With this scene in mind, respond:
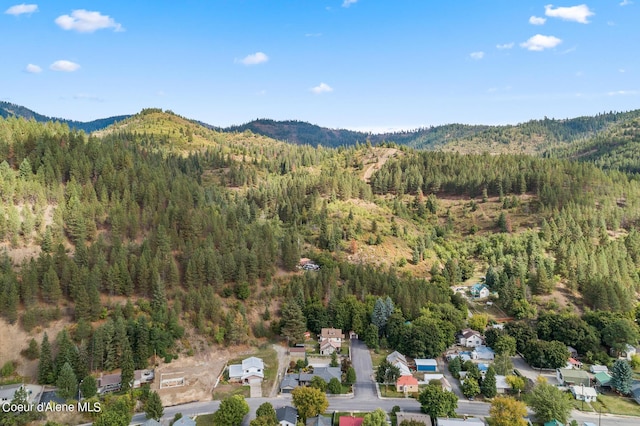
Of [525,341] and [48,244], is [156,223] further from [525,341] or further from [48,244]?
[525,341]

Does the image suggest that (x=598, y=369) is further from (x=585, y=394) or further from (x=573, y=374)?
(x=585, y=394)

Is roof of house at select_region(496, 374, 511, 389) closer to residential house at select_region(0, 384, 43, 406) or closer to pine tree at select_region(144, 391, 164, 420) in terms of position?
pine tree at select_region(144, 391, 164, 420)

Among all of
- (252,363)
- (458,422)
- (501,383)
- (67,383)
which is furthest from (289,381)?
(501,383)

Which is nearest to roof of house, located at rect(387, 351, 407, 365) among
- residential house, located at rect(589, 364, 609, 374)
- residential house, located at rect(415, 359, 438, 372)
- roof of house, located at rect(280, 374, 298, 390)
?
residential house, located at rect(415, 359, 438, 372)

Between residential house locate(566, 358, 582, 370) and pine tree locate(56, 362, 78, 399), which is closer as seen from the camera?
pine tree locate(56, 362, 78, 399)

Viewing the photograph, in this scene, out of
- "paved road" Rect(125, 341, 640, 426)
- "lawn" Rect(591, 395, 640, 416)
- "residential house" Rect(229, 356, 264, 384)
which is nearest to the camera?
"paved road" Rect(125, 341, 640, 426)

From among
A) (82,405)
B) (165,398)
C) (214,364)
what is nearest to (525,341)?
(214,364)
